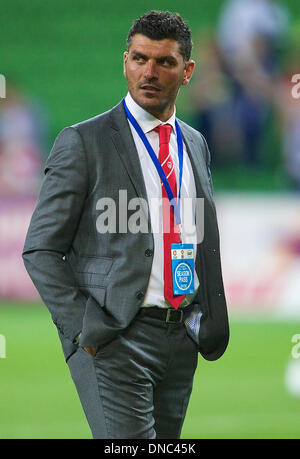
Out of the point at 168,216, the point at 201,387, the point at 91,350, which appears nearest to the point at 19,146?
the point at 201,387

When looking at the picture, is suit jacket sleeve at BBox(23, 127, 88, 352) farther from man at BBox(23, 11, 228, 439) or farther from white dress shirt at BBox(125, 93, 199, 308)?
white dress shirt at BBox(125, 93, 199, 308)

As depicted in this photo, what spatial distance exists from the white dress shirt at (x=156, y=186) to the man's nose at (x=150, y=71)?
0.35ft

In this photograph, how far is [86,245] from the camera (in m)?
2.42

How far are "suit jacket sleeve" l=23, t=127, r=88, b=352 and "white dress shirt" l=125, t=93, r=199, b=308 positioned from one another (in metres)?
0.18

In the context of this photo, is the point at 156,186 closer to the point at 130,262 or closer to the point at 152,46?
the point at 130,262

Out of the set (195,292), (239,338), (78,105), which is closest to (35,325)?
(239,338)

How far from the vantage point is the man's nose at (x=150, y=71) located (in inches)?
95.7

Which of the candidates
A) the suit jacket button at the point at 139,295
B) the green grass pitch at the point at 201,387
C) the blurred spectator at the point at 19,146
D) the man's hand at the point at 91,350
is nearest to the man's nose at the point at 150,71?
the suit jacket button at the point at 139,295

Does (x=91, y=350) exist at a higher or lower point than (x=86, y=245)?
lower

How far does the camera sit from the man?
2.36m

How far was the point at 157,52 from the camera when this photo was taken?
2.46 m

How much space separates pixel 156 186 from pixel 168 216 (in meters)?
0.09

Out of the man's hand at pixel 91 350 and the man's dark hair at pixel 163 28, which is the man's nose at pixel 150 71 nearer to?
the man's dark hair at pixel 163 28
